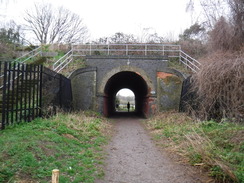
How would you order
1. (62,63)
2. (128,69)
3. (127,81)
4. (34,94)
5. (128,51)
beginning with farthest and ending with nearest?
(127,81), (128,51), (128,69), (62,63), (34,94)

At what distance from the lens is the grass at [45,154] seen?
→ 4008 millimetres

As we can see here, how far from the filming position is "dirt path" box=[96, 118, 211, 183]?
4410 mm

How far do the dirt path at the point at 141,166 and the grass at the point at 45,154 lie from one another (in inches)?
13.5

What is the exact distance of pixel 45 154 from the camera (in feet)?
16.3

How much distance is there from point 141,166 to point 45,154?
226 centimetres

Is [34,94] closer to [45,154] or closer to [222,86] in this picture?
[45,154]

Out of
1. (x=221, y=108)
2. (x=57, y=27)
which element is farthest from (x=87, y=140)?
(x=57, y=27)

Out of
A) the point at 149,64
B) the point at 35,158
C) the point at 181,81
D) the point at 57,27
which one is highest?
the point at 57,27

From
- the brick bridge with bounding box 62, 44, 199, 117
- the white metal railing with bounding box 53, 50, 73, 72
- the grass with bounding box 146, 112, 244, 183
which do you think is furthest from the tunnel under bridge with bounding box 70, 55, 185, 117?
the grass with bounding box 146, 112, 244, 183

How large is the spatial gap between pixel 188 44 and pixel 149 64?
17.9 ft

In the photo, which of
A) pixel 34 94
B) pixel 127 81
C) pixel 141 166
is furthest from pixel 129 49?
pixel 141 166

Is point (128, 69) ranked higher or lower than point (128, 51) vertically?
lower

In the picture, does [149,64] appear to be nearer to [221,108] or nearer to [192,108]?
[192,108]

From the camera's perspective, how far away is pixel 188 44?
18078mm
